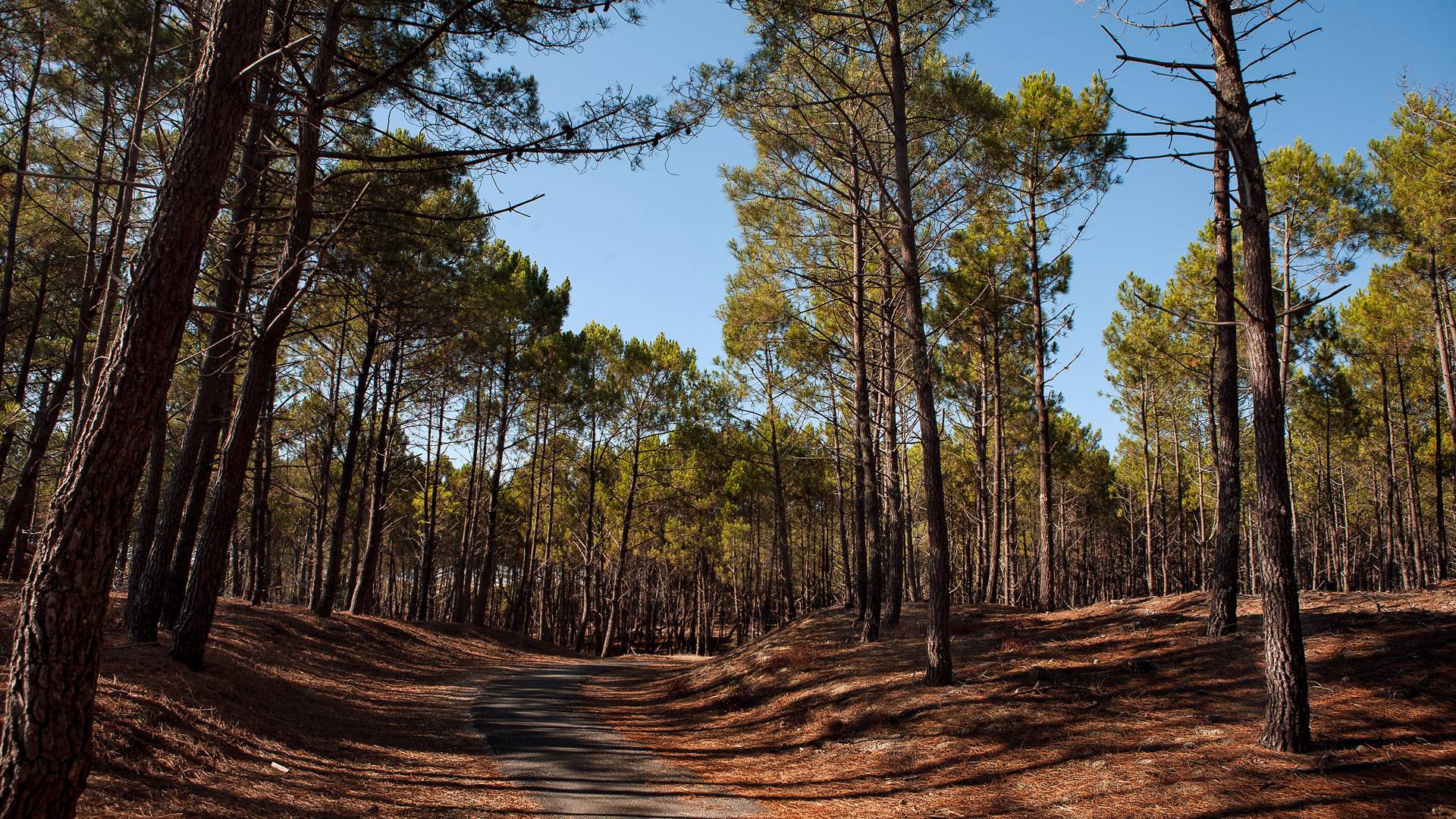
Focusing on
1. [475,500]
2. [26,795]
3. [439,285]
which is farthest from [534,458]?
[26,795]

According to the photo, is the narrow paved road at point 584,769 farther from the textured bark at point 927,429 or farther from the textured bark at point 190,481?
the textured bark at point 190,481

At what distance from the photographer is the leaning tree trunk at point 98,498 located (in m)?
3.40

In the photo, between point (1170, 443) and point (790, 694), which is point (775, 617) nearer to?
point (1170, 443)

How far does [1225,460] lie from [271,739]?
1123cm

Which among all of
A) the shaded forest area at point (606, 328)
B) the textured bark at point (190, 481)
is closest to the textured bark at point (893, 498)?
the shaded forest area at point (606, 328)

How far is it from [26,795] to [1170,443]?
3556cm

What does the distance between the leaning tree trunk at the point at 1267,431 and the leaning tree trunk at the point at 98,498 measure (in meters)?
7.53

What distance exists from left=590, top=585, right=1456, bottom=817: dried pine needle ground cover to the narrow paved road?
1.37 ft

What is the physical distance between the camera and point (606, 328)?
88.8 ft

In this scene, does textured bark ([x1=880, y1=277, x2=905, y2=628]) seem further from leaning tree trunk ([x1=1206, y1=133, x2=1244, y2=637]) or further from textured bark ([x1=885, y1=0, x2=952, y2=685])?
leaning tree trunk ([x1=1206, y1=133, x2=1244, y2=637])

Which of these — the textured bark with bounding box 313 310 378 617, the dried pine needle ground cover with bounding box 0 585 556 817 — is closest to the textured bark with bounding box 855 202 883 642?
the dried pine needle ground cover with bounding box 0 585 556 817

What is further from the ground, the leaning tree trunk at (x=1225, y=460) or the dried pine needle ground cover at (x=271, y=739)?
the leaning tree trunk at (x=1225, y=460)

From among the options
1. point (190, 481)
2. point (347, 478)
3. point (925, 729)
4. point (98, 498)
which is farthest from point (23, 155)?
point (925, 729)

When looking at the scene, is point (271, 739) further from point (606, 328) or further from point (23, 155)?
point (606, 328)
